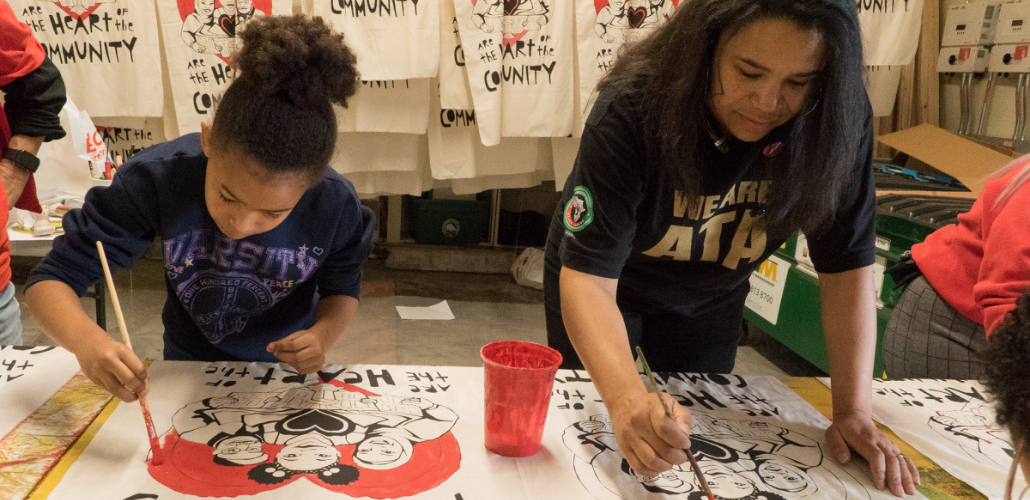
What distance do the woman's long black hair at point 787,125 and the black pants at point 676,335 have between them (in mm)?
263

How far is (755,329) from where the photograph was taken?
372cm

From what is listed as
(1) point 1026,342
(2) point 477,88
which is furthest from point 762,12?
(2) point 477,88

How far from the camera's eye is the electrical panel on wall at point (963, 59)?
9.55 ft

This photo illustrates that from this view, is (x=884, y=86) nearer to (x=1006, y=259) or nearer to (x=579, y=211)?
(x=1006, y=259)

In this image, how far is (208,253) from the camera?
1164 millimetres

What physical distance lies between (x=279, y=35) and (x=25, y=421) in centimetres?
62

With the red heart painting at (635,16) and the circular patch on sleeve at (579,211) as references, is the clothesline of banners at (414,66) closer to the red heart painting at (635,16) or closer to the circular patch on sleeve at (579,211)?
the red heart painting at (635,16)

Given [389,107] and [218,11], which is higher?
[218,11]

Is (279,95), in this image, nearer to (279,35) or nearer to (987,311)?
(279,35)

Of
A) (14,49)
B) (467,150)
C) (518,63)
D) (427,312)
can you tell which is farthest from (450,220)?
(14,49)

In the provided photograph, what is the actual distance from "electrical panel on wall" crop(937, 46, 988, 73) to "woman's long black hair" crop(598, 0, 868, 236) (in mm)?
2353

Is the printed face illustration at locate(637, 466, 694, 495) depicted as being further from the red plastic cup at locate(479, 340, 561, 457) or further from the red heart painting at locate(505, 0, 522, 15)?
the red heart painting at locate(505, 0, 522, 15)

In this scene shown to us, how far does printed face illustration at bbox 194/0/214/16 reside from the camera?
2602 mm

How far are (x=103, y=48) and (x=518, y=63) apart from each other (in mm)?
1555
